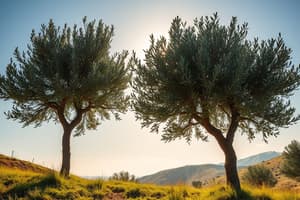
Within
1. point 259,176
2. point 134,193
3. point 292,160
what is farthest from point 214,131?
point 259,176

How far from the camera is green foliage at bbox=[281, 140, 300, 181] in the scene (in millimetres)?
38850

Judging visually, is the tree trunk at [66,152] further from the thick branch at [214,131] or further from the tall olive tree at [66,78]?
the thick branch at [214,131]

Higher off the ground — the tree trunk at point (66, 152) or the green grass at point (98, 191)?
the tree trunk at point (66, 152)

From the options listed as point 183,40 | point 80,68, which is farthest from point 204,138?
point 80,68

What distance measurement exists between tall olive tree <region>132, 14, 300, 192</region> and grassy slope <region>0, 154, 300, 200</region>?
1667 millimetres

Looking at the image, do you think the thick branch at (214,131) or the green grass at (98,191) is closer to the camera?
the green grass at (98,191)

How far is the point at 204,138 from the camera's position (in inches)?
695

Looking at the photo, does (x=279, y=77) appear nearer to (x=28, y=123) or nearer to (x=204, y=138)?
(x=204, y=138)

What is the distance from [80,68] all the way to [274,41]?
12863mm

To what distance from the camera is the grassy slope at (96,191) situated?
10852 mm

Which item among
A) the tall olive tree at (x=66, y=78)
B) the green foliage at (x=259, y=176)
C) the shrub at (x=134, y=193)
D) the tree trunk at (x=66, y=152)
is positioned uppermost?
the tall olive tree at (x=66, y=78)

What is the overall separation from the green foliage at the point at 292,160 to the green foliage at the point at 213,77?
97.3 ft

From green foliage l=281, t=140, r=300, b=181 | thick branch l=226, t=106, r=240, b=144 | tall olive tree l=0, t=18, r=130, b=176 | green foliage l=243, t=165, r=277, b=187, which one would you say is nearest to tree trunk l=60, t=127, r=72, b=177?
tall olive tree l=0, t=18, r=130, b=176

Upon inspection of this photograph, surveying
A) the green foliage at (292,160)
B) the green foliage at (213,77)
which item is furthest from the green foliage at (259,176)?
the green foliage at (213,77)
